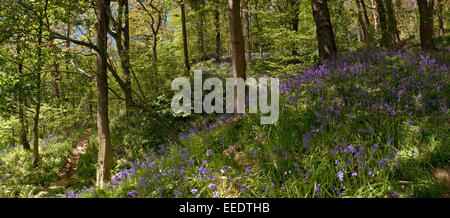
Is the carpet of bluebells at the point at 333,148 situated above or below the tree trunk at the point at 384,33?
below

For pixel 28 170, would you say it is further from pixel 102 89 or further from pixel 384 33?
pixel 384 33

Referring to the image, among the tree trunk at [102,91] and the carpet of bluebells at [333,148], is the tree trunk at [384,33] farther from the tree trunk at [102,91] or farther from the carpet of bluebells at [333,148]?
the tree trunk at [102,91]

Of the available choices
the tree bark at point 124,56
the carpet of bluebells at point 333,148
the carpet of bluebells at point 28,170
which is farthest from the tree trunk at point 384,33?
the carpet of bluebells at point 28,170

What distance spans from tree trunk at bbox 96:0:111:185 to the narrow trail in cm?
290

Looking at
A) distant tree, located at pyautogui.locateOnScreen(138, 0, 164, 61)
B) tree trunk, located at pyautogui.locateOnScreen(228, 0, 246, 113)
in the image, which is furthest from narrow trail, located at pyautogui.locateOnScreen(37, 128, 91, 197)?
tree trunk, located at pyautogui.locateOnScreen(228, 0, 246, 113)

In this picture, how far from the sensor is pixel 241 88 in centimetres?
450

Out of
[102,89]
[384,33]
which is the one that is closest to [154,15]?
[102,89]

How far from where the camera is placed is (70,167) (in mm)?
9352

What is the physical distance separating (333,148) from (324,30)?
174 inches

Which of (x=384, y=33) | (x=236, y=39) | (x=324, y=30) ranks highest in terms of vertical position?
(x=384, y=33)

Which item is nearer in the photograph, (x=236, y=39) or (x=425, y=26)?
(x=236, y=39)

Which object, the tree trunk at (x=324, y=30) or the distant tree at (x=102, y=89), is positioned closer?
the distant tree at (x=102, y=89)

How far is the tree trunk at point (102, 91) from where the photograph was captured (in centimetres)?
501

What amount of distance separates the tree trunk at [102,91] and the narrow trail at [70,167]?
2.90 metres
